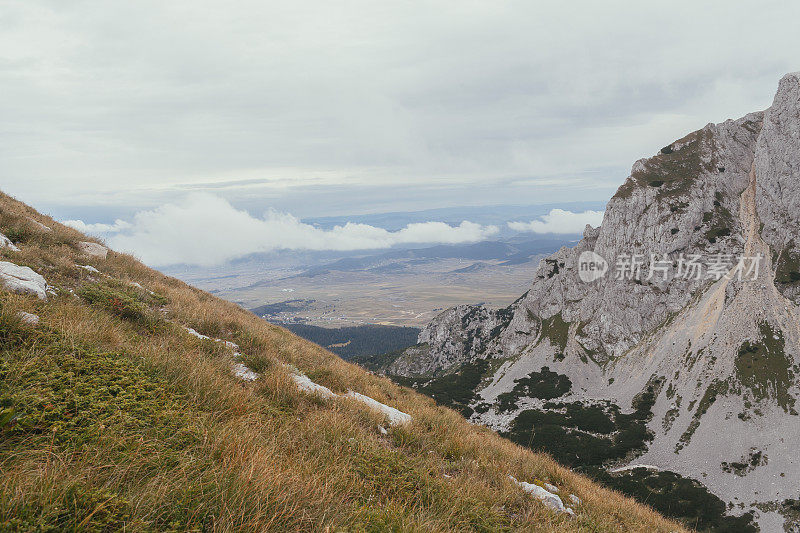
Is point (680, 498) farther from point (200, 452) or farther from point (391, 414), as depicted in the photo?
point (200, 452)

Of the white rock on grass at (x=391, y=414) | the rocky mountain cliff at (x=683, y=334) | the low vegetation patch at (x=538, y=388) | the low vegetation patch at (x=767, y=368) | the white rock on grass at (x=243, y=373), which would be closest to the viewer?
the white rock on grass at (x=243, y=373)

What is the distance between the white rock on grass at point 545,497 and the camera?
6.71m

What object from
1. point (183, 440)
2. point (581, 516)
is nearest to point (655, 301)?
point (581, 516)

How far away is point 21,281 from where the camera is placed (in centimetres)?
734

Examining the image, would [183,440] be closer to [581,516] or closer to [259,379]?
[259,379]

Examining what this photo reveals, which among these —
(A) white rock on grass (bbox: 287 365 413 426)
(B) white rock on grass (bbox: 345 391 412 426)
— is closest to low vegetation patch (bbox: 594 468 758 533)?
(B) white rock on grass (bbox: 345 391 412 426)

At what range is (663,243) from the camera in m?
97.4

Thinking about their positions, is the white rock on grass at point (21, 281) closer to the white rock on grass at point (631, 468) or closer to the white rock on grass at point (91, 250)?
the white rock on grass at point (91, 250)

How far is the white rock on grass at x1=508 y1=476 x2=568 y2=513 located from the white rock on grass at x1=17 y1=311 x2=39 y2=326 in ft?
31.0

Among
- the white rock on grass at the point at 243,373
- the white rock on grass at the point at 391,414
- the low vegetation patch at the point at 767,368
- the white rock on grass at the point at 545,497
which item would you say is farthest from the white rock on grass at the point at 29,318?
the low vegetation patch at the point at 767,368

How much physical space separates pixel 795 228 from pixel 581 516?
119197 millimetres

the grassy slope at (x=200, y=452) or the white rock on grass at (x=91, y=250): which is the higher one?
the white rock on grass at (x=91, y=250)

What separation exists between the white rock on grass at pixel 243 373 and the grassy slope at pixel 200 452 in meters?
0.26

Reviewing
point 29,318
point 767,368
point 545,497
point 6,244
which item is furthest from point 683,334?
point 6,244
